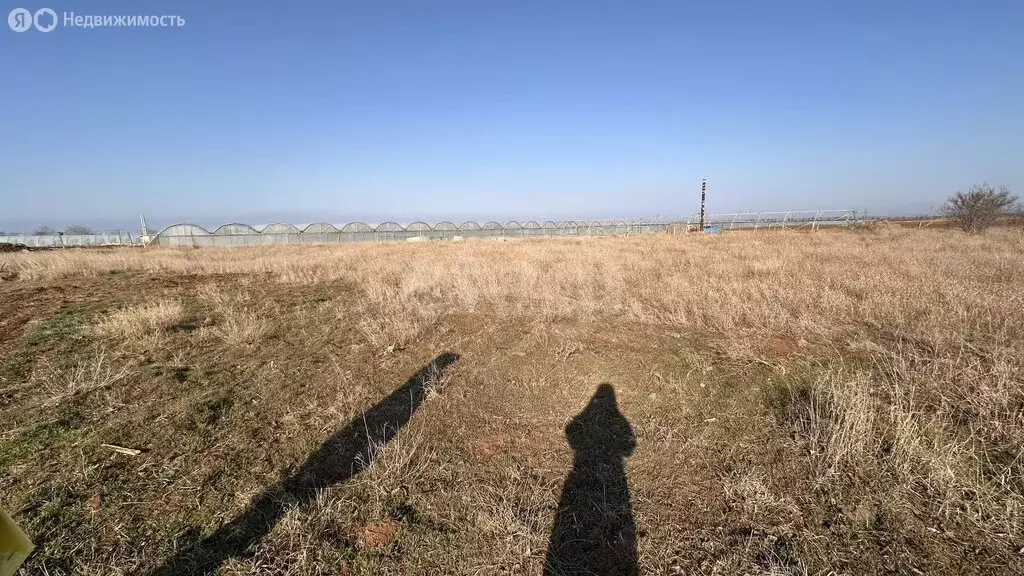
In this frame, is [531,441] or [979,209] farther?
[979,209]

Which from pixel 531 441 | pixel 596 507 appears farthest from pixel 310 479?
pixel 596 507

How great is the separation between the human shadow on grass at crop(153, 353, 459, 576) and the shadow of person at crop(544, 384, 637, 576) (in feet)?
5.18

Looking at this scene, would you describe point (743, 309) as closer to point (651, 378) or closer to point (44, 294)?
point (651, 378)

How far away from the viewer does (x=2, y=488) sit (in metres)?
2.71

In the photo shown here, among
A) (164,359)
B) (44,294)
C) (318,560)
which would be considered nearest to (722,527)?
(318,560)

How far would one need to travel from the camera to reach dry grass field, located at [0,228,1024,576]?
2.32m

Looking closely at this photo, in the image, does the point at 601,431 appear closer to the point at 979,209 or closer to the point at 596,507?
the point at 596,507

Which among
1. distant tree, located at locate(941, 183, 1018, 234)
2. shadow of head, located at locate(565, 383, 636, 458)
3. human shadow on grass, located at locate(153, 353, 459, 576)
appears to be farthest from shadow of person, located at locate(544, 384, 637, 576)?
distant tree, located at locate(941, 183, 1018, 234)

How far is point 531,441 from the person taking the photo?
3.45 m

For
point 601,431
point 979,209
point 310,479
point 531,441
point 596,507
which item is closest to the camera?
point 596,507

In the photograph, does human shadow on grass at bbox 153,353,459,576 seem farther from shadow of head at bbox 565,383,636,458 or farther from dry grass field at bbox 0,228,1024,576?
shadow of head at bbox 565,383,636,458

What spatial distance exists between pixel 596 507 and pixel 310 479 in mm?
2081

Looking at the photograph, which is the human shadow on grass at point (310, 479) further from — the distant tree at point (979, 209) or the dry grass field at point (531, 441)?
the distant tree at point (979, 209)

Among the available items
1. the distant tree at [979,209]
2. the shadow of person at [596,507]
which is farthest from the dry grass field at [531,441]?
the distant tree at [979,209]
